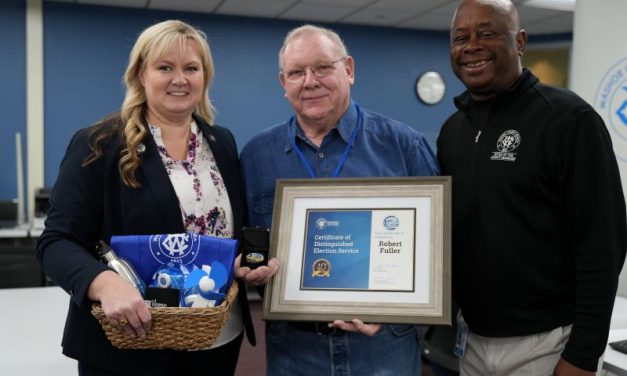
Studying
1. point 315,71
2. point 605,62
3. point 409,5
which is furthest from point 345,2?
point 315,71

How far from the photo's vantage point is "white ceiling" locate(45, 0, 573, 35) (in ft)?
21.5

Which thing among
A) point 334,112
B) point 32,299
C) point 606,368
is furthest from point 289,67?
point 32,299

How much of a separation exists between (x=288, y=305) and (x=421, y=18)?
650 centimetres

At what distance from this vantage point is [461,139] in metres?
1.87

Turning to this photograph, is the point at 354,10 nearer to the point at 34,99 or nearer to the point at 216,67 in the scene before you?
the point at 216,67

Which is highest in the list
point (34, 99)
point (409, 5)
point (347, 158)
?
point (409, 5)

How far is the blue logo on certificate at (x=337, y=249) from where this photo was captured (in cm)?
165

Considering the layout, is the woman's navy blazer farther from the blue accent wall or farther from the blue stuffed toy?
the blue accent wall

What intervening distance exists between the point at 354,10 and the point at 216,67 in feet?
5.97

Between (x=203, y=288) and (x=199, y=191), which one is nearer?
(x=203, y=288)

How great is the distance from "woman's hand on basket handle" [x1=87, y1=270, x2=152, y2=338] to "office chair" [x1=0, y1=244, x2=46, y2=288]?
2.37m

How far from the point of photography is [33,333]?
2439 millimetres

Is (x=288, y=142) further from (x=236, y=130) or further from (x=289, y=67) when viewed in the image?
(x=236, y=130)

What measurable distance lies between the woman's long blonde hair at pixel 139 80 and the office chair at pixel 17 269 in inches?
84.0
